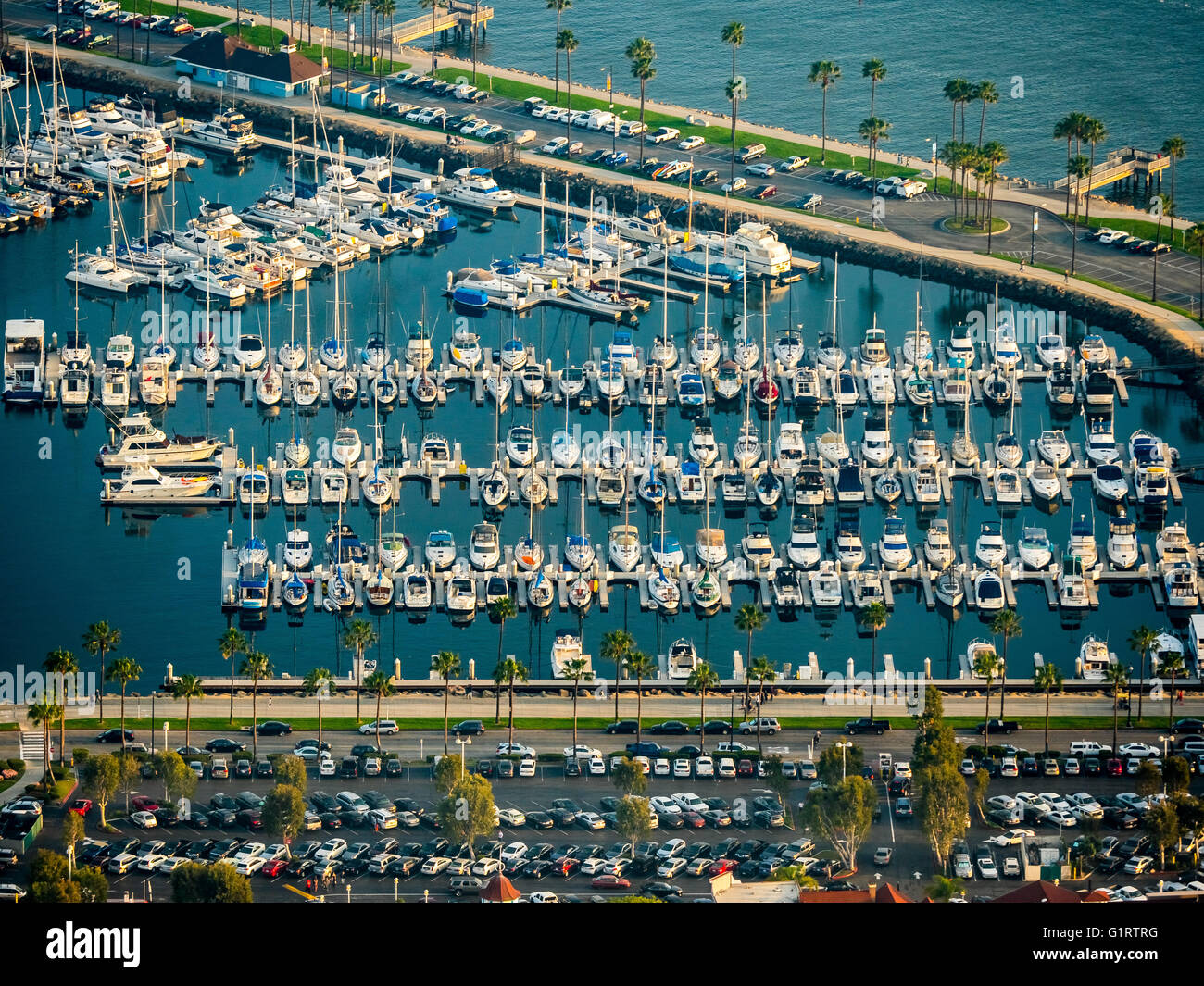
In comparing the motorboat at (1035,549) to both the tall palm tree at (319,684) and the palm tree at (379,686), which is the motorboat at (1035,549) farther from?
the tall palm tree at (319,684)

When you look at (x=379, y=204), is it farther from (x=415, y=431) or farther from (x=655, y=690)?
(x=655, y=690)

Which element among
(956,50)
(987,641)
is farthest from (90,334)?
(956,50)

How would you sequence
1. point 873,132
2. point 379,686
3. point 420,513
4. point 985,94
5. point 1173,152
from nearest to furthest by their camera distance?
point 379,686 → point 420,513 → point 1173,152 → point 985,94 → point 873,132

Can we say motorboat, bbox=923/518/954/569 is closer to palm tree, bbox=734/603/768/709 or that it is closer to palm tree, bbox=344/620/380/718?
palm tree, bbox=734/603/768/709

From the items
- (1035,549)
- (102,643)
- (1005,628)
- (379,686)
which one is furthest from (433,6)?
(379,686)

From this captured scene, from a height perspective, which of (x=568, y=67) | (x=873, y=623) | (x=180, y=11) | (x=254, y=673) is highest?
(x=180, y=11)

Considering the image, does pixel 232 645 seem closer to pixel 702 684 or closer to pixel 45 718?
pixel 45 718

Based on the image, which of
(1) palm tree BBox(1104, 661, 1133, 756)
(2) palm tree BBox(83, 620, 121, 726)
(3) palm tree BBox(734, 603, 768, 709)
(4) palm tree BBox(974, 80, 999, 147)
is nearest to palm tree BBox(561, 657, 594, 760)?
(3) palm tree BBox(734, 603, 768, 709)
